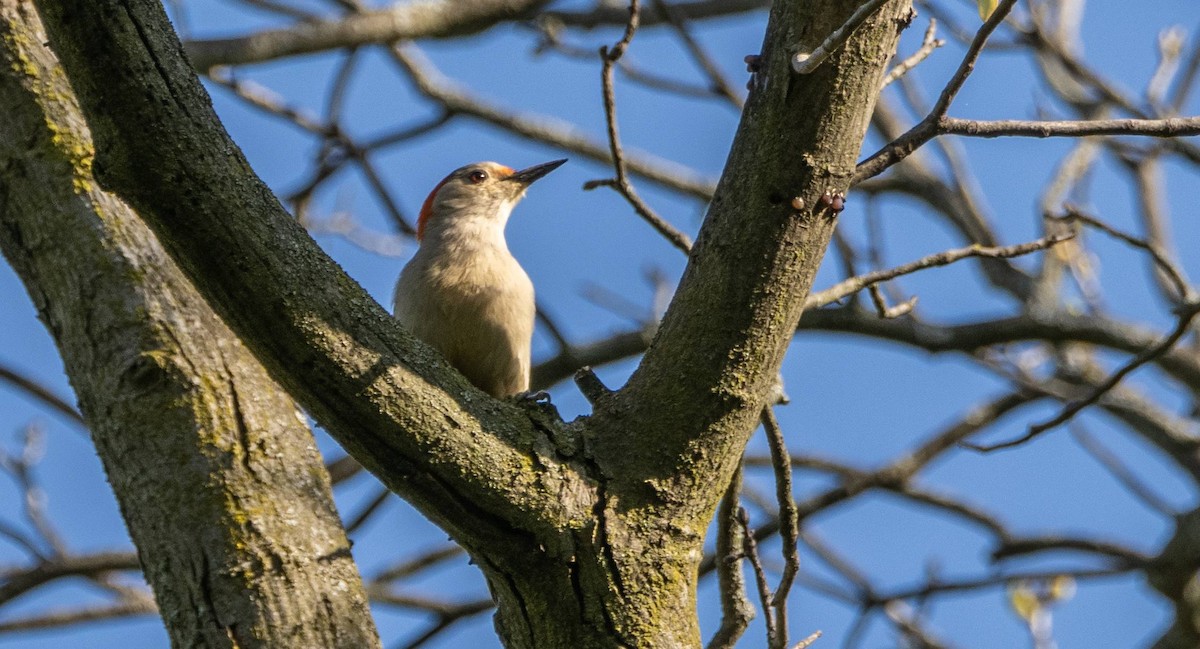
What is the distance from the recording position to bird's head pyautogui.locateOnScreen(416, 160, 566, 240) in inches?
247

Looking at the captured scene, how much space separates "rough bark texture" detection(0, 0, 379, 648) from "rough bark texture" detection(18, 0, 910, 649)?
0.86 metres

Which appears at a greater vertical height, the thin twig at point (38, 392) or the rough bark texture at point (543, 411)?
the thin twig at point (38, 392)

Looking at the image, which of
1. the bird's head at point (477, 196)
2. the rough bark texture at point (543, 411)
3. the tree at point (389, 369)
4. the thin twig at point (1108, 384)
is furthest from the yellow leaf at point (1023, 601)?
the rough bark texture at point (543, 411)

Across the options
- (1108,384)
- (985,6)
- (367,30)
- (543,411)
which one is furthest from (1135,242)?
(367,30)

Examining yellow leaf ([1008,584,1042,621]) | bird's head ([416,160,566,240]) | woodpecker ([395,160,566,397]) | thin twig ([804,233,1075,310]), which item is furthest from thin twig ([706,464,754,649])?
yellow leaf ([1008,584,1042,621])

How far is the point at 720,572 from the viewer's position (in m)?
3.46

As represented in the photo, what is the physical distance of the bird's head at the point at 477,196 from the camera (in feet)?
20.6

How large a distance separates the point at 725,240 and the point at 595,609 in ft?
3.27

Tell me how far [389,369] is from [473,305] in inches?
90.2

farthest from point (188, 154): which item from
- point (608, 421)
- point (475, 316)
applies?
point (475, 316)

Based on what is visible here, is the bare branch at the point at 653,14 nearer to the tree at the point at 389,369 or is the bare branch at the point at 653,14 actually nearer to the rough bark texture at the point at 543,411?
the tree at the point at 389,369

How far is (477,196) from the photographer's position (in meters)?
6.51

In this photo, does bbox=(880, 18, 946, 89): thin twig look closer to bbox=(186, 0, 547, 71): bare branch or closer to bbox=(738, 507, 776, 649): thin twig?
bbox=(738, 507, 776, 649): thin twig

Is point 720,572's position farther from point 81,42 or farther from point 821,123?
point 81,42
